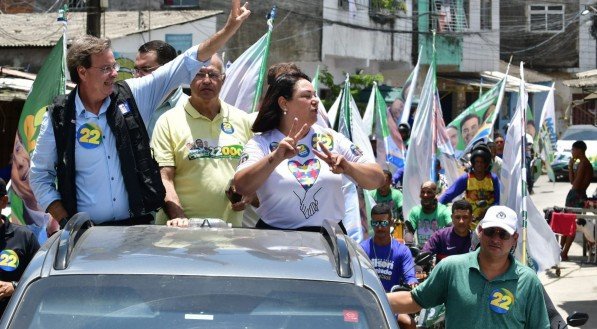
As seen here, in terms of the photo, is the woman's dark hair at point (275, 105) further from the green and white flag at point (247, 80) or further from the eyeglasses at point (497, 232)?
the green and white flag at point (247, 80)

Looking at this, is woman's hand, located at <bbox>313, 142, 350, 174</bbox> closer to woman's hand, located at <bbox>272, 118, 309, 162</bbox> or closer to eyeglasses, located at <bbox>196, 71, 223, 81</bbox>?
woman's hand, located at <bbox>272, 118, 309, 162</bbox>

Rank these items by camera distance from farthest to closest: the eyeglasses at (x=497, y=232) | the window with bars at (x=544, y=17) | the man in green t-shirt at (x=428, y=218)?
the window with bars at (x=544, y=17), the man in green t-shirt at (x=428, y=218), the eyeglasses at (x=497, y=232)

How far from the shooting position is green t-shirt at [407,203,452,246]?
1202cm

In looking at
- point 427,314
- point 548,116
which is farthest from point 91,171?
point 548,116

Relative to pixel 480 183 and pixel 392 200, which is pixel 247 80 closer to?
pixel 392 200

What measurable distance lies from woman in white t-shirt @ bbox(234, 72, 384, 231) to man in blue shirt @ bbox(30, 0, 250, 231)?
0.52m

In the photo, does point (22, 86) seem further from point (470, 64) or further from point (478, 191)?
point (470, 64)

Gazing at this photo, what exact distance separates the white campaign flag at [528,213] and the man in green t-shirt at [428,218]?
0.82 meters

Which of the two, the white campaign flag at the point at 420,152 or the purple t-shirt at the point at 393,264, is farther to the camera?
the white campaign flag at the point at 420,152

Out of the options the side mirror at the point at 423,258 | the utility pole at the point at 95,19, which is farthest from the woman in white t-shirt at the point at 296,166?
the utility pole at the point at 95,19

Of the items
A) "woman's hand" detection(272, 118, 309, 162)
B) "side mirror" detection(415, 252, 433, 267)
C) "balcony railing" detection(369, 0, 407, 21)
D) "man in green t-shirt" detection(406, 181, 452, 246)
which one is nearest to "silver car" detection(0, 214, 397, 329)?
"woman's hand" detection(272, 118, 309, 162)

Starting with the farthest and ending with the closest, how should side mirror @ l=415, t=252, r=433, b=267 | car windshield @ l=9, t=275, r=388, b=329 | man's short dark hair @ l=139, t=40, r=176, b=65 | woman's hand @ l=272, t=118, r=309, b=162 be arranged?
side mirror @ l=415, t=252, r=433, b=267 → man's short dark hair @ l=139, t=40, r=176, b=65 → woman's hand @ l=272, t=118, r=309, b=162 → car windshield @ l=9, t=275, r=388, b=329

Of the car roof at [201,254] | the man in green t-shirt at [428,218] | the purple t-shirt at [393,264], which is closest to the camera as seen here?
the car roof at [201,254]

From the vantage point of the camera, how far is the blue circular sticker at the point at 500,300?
596cm
